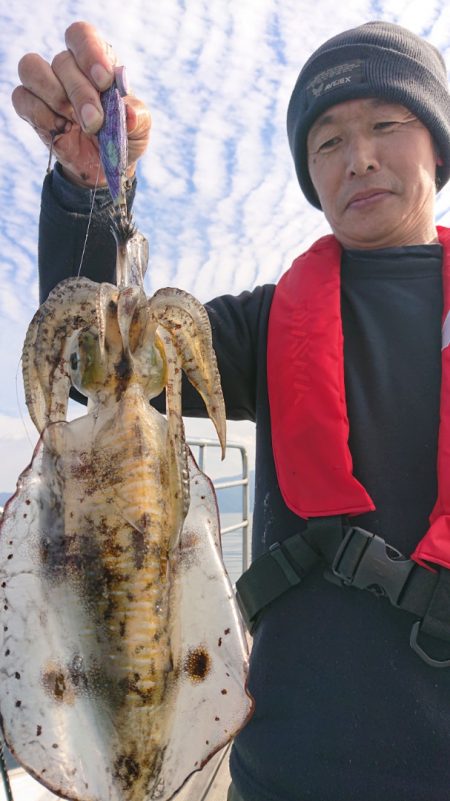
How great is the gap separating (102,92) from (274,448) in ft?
5.38

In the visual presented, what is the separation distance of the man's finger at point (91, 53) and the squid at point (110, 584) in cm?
87

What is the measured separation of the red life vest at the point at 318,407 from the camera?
7.99 ft

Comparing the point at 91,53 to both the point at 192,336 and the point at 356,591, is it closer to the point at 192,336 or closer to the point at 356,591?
the point at 192,336

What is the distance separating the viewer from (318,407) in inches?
106

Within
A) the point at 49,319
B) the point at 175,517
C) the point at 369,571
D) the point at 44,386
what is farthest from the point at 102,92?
the point at 369,571

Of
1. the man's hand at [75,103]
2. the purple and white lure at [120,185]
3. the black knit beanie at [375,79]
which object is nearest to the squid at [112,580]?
the purple and white lure at [120,185]

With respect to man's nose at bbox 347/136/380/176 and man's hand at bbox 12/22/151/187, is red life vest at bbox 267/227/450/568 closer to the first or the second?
man's nose at bbox 347/136/380/176

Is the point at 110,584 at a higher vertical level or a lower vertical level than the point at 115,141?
lower

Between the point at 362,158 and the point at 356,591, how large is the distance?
7.06 ft

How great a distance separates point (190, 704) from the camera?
1.50m

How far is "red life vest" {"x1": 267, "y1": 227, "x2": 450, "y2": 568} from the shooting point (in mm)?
2436

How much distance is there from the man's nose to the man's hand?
1.21 m

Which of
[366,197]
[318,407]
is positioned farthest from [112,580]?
[366,197]

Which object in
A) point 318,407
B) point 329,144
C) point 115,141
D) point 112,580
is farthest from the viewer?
point 329,144
